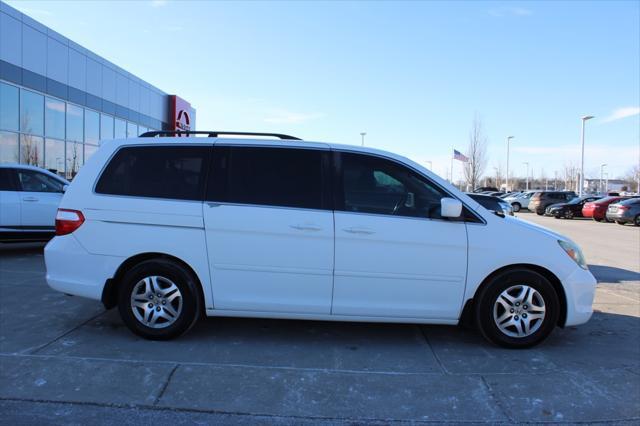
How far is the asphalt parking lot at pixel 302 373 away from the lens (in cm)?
334

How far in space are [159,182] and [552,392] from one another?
379 centimetres

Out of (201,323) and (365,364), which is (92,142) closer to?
(201,323)

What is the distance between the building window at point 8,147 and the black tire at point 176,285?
48.9ft

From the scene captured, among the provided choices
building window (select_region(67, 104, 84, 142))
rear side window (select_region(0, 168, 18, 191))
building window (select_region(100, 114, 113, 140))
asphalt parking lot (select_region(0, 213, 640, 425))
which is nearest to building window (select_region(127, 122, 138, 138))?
building window (select_region(100, 114, 113, 140))

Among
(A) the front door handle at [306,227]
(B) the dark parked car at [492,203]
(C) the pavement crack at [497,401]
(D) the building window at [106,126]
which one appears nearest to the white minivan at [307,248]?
(A) the front door handle at [306,227]

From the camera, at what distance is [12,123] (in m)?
16.7

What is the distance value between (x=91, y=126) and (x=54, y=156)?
10.9 ft

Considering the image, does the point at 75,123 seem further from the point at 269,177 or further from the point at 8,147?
the point at 269,177

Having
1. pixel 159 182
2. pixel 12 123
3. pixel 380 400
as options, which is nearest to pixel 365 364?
pixel 380 400

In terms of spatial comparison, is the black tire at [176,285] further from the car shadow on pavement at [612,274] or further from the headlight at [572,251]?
the car shadow on pavement at [612,274]

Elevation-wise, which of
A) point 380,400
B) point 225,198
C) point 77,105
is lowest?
point 380,400

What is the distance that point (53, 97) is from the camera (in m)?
19.1

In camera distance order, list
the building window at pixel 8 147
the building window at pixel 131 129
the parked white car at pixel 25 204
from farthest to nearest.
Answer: the building window at pixel 131 129, the building window at pixel 8 147, the parked white car at pixel 25 204

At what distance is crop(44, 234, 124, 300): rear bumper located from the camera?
4.56m
